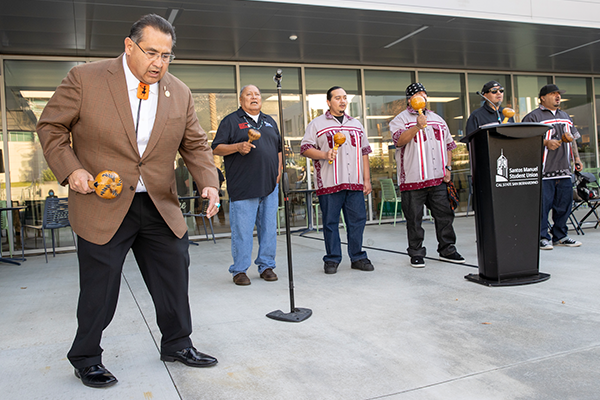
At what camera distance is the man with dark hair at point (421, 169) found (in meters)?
4.50

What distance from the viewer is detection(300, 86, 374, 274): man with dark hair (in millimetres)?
4465

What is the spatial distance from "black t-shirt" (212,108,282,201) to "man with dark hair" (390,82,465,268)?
1.26 metres

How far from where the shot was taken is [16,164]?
7.49 m

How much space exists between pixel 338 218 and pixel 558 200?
275cm

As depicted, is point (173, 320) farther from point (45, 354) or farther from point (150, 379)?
point (45, 354)

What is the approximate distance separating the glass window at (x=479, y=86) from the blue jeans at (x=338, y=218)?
270 inches

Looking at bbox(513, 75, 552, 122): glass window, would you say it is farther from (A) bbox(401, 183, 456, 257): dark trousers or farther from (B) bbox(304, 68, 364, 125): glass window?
(A) bbox(401, 183, 456, 257): dark trousers

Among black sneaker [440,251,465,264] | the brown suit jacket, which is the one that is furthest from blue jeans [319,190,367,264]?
the brown suit jacket

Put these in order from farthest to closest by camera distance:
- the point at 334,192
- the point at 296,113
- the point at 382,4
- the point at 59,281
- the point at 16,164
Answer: the point at 296,113 < the point at 16,164 < the point at 382,4 < the point at 59,281 < the point at 334,192

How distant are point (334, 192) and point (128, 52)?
266 centimetres

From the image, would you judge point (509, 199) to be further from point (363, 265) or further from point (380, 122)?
point (380, 122)

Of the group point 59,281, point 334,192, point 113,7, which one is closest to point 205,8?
point 113,7

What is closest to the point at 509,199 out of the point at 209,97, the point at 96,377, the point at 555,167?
the point at 555,167

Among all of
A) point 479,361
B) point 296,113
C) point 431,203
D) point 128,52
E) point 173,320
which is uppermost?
point 296,113
